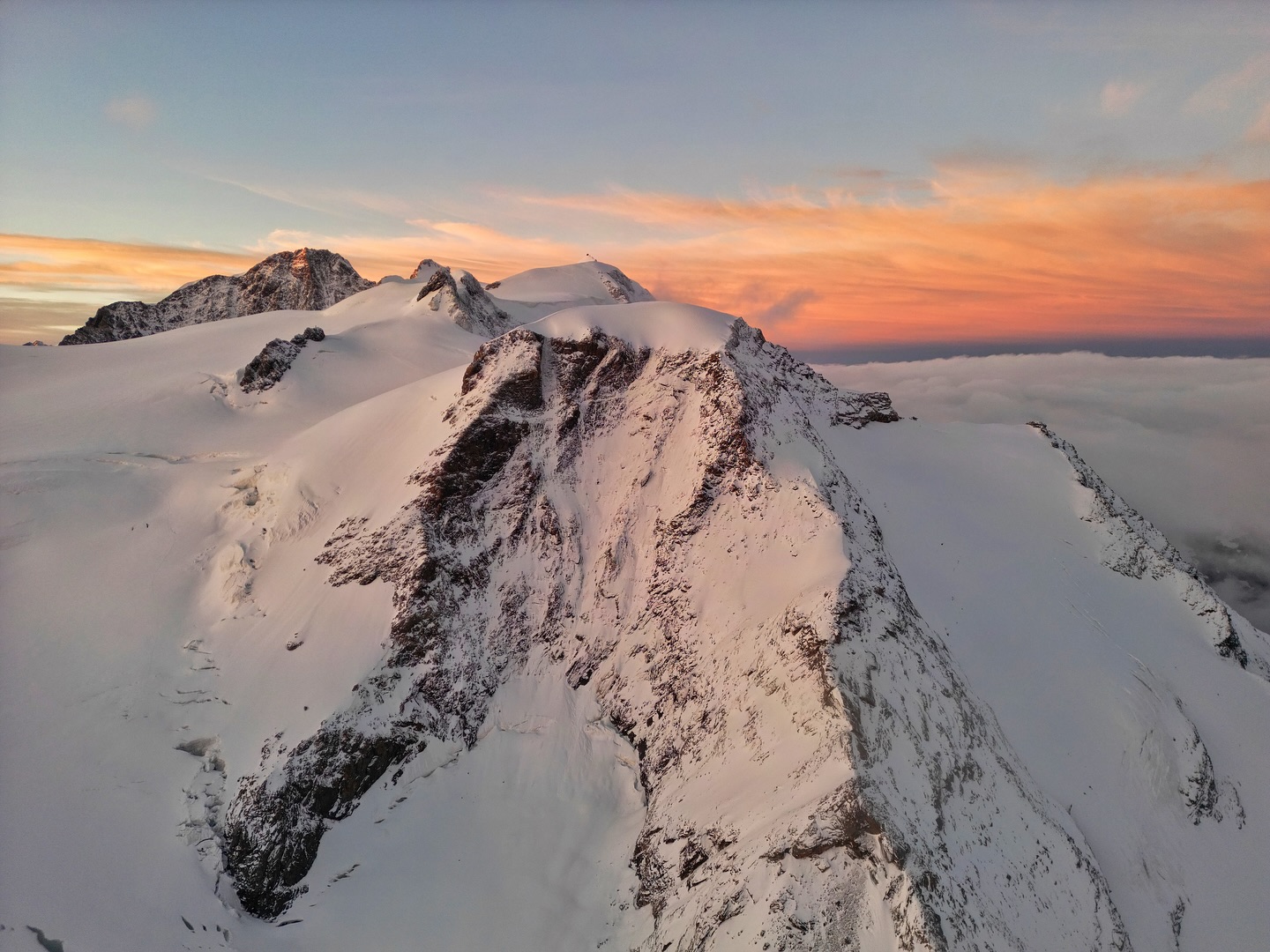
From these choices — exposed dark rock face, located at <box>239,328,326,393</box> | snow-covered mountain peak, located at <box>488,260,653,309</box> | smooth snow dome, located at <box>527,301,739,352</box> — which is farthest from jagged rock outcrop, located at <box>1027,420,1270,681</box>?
snow-covered mountain peak, located at <box>488,260,653,309</box>

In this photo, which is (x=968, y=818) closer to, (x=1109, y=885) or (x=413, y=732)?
(x=1109, y=885)

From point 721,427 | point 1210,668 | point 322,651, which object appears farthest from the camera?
point 1210,668

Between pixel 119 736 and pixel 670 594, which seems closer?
pixel 119 736

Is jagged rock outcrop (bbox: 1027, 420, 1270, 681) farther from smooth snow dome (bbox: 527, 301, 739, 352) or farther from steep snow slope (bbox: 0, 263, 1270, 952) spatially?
smooth snow dome (bbox: 527, 301, 739, 352)

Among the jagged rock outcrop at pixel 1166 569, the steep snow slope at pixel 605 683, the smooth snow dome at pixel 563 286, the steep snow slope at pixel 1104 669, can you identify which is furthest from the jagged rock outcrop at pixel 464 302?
the jagged rock outcrop at pixel 1166 569

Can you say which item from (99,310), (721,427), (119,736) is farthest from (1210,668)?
(99,310)

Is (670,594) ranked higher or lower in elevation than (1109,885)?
higher
